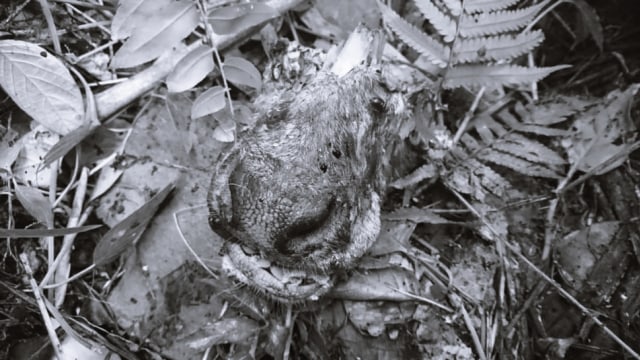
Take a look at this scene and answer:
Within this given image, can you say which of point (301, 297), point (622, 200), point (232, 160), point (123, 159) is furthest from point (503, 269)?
point (123, 159)

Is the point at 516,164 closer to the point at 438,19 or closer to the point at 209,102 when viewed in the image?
the point at 438,19

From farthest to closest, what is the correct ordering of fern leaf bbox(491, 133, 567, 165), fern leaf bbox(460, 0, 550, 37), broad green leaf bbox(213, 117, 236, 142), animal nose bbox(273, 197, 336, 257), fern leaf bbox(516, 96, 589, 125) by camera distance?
fern leaf bbox(516, 96, 589, 125)
fern leaf bbox(491, 133, 567, 165)
fern leaf bbox(460, 0, 550, 37)
broad green leaf bbox(213, 117, 236, 142)
animal nose bbox(273, 197, 336, 257)

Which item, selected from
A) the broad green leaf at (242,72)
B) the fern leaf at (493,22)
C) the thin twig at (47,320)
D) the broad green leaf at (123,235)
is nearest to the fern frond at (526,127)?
the fern leaf at (493,22)

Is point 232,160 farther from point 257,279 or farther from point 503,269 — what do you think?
point 503,269

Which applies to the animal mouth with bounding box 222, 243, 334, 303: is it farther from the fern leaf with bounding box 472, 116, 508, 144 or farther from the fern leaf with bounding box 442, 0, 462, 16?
the fern leaf with bounding box 442, 0, 462, 16

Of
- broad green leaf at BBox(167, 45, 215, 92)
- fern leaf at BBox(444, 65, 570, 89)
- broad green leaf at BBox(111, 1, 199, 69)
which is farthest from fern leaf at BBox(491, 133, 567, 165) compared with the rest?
broad green leaf at BBox(111, 1, 199, 69)

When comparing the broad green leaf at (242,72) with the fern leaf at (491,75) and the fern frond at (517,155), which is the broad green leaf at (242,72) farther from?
the fern frond at (517,155)
